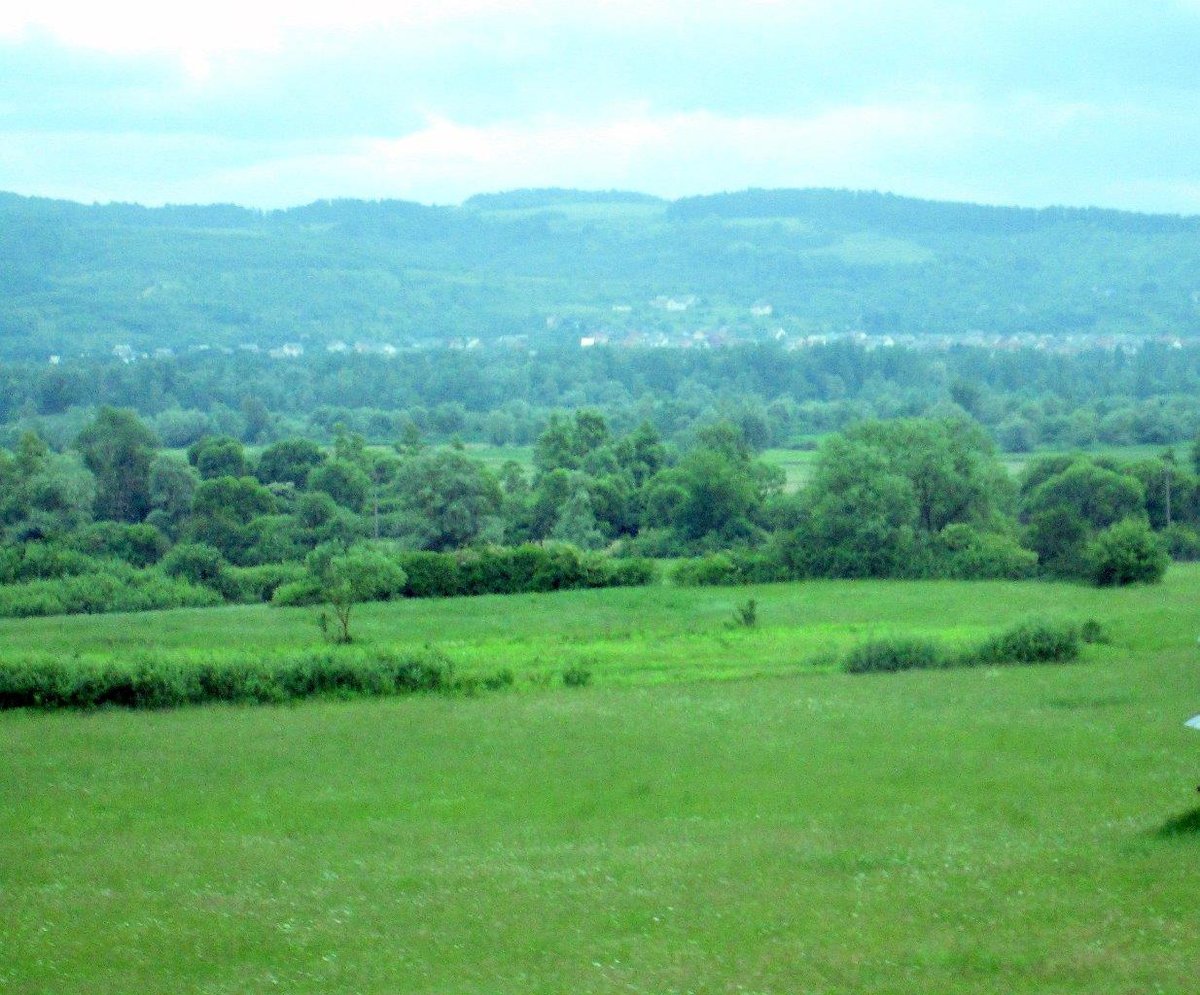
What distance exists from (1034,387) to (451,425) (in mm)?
77844

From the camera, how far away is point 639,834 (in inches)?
851

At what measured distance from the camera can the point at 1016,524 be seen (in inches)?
2650

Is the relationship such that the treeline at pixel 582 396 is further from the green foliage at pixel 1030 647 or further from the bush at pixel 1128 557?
the green foliage at pixel 1030 647

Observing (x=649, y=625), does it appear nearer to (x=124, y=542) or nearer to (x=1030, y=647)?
(x=1030, y=647)

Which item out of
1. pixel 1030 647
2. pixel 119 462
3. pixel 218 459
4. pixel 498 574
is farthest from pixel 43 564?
pixel 1030 647

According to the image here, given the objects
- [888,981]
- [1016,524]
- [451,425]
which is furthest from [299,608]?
[451,425]

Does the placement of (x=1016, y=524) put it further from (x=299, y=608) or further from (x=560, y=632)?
(x=299, y=608)

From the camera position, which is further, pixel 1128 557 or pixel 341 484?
pixel 341 484

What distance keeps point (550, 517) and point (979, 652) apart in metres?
46.0

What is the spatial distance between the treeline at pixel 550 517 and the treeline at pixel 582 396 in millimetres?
23741

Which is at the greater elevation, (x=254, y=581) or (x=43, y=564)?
(x=43, y=564)

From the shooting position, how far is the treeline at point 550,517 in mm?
59031

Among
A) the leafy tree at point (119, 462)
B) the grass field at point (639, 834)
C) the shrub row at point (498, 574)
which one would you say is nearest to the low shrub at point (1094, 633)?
the grass field at point (639, 834)

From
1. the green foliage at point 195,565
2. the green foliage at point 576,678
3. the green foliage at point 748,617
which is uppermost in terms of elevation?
the green foliage at point 195,565
